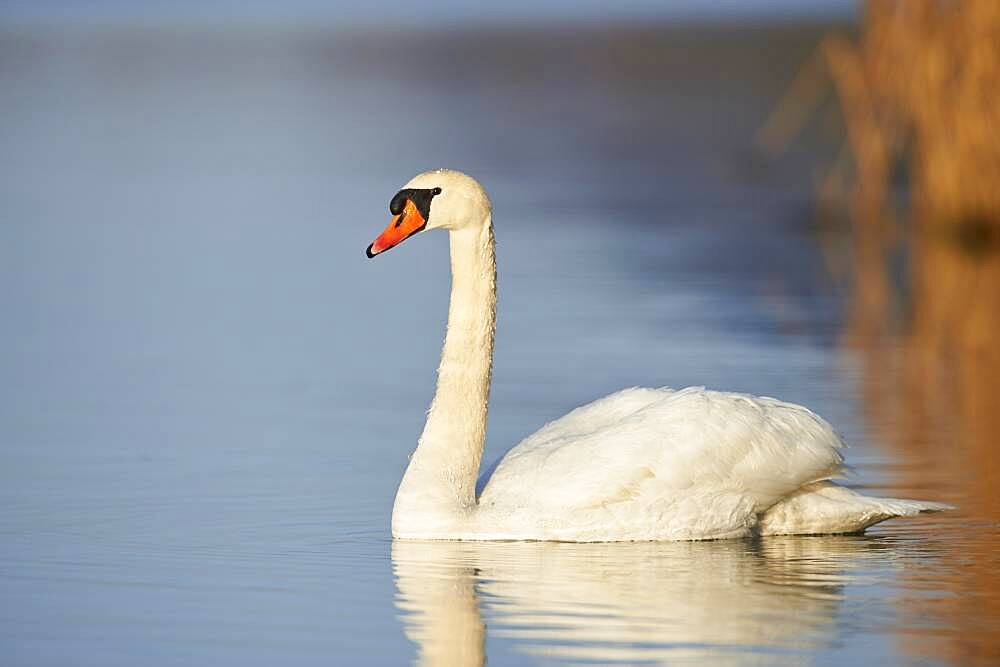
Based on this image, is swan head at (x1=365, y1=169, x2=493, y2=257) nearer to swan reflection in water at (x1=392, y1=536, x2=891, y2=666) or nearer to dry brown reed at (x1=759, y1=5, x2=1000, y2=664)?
swan reflection in water at (x1=392, y1=536, x2=891, y2=666)

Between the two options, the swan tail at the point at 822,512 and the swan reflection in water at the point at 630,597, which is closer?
the swan reflection in water at the point at 630,597

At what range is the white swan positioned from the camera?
895 cm

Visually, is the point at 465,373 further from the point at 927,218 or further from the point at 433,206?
the point at 927,218

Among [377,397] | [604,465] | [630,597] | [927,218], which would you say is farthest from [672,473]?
[927,218]

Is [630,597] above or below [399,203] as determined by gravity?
below

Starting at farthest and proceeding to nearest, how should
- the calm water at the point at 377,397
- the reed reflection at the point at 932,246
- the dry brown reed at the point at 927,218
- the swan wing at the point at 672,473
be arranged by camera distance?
the dry brown reed at the point at 927,218
the reed reflection at the point at 932,246
the swan wing at the point at 672,473
the calm water at the point at 377,397

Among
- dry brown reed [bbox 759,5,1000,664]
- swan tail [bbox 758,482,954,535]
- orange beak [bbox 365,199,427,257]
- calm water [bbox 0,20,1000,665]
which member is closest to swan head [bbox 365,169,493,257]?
orange beak [bbox 365,199,427,257]

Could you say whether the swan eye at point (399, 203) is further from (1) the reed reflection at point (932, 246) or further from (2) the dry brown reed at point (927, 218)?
(2) the dry brown reed at point (927, 218)

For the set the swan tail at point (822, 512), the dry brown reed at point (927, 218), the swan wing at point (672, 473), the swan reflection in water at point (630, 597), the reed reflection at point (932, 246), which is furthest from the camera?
the dry brown reed at point (927, 218)

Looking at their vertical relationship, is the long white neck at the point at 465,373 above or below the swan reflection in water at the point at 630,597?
above

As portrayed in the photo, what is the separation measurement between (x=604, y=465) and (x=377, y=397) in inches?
143

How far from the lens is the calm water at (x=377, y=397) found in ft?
25.1

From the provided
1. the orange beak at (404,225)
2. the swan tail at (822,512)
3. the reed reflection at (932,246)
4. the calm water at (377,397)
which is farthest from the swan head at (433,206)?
the reed reflection at (932,246)

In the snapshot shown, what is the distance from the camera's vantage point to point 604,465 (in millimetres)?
8891
